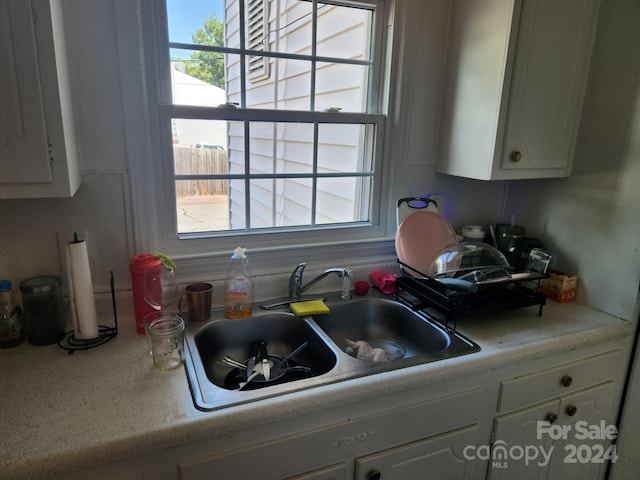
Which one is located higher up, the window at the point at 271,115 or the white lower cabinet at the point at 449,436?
the window at the point at 271,115

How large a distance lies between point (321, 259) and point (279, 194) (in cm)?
31

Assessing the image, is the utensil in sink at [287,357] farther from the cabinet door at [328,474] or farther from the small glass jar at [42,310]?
the small glass jar at [42,310]

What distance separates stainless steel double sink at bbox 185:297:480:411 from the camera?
3.59 feet

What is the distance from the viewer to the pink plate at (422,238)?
1.71m

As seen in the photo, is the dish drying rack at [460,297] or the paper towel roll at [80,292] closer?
the paper towel roll at [80,292]

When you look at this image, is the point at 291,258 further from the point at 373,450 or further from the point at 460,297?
the point at 373,450

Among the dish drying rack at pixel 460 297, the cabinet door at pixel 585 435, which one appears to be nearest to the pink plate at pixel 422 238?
the dish drying rack at pixel 460 297

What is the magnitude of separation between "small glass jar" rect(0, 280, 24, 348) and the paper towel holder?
116mm

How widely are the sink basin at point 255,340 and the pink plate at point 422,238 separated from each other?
526 mm

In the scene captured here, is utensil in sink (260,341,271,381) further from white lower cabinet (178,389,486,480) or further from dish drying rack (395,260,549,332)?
dish drying rack (395,260,549,332)

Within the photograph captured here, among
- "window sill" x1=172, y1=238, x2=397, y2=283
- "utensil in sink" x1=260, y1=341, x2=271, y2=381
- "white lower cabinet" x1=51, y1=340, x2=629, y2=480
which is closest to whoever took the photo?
"white lower cabinet" x1=51, y1=340, x2=629, y2=480

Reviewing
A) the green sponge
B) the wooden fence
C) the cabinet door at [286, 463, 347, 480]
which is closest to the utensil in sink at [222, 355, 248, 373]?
the green sponge

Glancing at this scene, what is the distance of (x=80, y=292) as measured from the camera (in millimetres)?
1234

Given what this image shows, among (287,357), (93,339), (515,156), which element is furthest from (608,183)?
(93,339)
